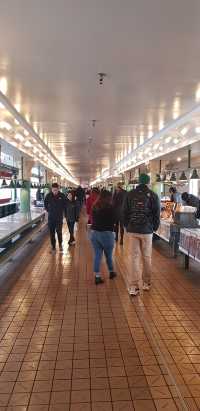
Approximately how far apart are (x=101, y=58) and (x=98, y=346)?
3.64m

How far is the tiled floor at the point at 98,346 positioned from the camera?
3.18 meters

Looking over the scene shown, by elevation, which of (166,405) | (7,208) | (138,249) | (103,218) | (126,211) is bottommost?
(166,405)

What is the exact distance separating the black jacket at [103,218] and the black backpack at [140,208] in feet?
2.33

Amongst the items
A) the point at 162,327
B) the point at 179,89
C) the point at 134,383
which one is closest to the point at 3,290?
the point at 162,327

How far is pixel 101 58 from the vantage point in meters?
5.00

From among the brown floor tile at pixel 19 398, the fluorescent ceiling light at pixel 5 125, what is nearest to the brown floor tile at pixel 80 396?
the brown floor tile at pixel 19 398

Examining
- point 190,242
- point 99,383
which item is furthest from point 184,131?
point 99,383

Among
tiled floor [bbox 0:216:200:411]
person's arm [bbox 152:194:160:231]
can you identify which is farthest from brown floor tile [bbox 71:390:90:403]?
person's arm [bbox 152:194:160:231]

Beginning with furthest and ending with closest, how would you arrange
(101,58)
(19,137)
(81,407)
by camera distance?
(19,137) → (101,58) → (81,407)

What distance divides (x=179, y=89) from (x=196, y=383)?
4.78m

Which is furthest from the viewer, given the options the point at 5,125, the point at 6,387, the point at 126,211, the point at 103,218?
the point at 5,125

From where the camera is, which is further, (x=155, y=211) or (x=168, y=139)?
(x=168, y=139)

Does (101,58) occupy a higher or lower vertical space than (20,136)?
higher

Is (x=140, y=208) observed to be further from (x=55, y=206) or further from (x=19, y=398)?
(x=55, y=206)
